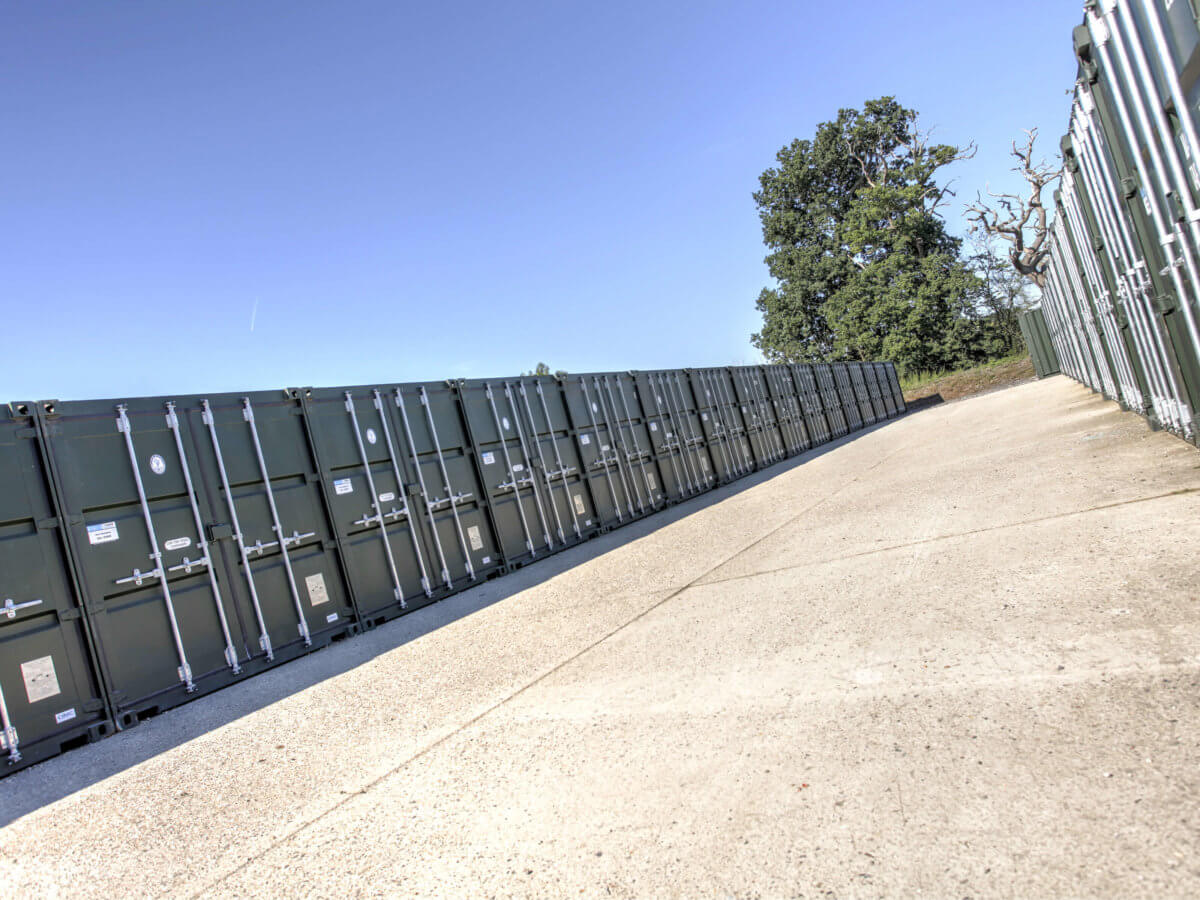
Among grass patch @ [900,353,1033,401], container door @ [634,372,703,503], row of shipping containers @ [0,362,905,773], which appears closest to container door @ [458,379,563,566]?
row of shipping containers @ [0,362,905,773]

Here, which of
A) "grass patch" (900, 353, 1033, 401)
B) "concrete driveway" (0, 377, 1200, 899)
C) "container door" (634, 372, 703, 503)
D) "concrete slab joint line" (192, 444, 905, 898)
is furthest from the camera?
"grass patch" (900, 353, 1033, 401)

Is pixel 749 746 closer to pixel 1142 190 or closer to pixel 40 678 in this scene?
pixel 1142 190

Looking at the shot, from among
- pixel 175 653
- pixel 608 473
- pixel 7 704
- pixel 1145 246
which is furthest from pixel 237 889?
pixel 608 473

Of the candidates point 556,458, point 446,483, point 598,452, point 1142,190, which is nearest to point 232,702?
point 446,483

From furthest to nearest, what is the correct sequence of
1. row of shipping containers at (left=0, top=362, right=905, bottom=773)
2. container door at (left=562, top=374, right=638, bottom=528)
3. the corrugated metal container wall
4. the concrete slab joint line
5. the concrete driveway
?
container door at (left=562, top=374, right=638, bottom=528), row of shipping containers at (left=0, top=362, right=905, bottom=773), the corrugated metal container wall, the concrete slab joint line, the concrete driveway

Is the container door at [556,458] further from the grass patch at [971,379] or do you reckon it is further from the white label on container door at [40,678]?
the grass patch at [971,379]

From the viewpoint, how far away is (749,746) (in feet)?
10.6

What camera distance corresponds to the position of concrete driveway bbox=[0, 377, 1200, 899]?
233 cm

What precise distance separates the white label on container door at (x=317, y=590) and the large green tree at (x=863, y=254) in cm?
3992

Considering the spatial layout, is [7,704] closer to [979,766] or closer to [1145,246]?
[979,766]

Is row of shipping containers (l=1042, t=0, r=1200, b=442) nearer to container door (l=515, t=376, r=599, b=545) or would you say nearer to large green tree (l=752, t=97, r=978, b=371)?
container door (l=515, t=376, r=599, b=545)

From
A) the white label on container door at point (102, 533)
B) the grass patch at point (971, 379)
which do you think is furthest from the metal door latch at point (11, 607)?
the grass patch at point (971, 379)

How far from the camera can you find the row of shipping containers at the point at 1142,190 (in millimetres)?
4426

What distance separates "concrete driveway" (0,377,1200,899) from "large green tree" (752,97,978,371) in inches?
1503
